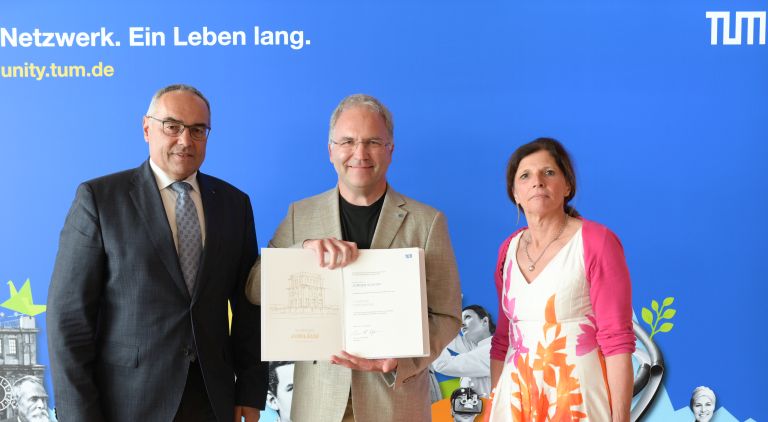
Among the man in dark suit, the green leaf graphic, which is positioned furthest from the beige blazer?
the green leaf graphic

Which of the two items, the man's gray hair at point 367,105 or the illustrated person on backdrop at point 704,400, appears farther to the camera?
the illustrated person on backdrop at point 704,400

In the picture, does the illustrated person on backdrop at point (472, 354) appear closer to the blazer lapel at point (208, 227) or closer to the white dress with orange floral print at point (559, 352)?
the white dress with orange floral print at point (559, 352)

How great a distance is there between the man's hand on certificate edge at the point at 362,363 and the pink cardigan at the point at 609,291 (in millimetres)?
636

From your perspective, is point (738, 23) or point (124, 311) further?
point (738, 23)

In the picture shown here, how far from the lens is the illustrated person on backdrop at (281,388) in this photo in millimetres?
3119

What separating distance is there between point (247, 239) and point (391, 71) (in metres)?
1.20

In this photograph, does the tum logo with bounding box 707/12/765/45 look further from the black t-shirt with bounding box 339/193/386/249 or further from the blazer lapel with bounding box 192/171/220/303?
the blazer lapel with bounding box 192/171/220/303

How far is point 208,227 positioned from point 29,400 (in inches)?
68.3

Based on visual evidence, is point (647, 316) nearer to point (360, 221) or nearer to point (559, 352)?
point (559, 352)

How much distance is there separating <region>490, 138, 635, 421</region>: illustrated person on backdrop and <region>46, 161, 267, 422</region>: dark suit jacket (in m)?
0.96

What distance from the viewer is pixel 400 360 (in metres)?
2.05

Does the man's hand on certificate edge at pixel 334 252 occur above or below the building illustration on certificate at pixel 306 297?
above

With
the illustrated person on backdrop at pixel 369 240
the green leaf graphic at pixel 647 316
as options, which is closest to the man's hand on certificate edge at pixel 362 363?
the illustrated person on backdrop at pixel 369 240

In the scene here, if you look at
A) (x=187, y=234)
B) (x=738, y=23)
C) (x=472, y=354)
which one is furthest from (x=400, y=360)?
(x=738, y=23)
